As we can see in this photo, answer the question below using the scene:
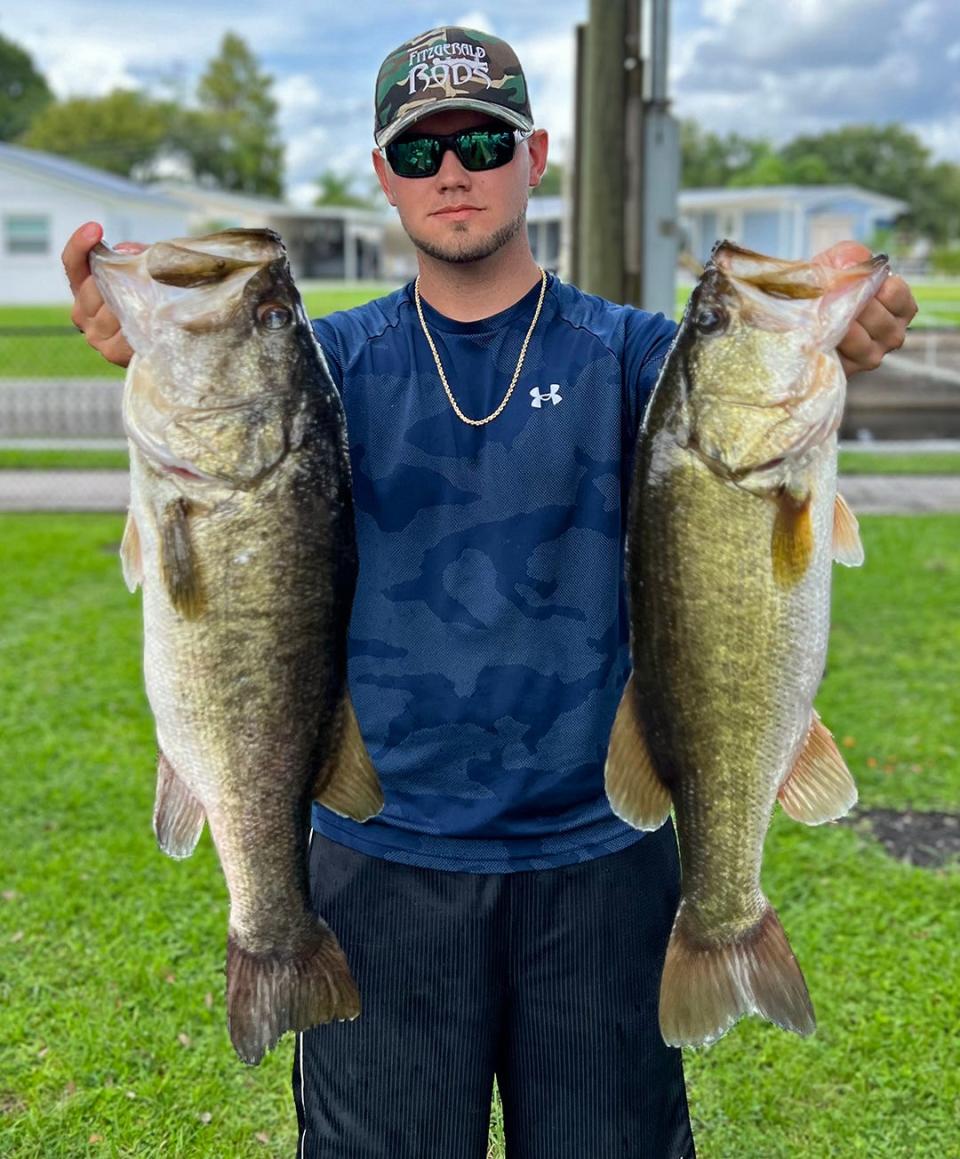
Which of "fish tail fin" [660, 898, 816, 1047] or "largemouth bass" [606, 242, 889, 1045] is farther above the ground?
"largemouth bass" [606, 242, 889, 1045]

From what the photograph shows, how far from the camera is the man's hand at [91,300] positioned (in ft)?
6.80

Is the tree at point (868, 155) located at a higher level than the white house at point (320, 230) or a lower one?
higher

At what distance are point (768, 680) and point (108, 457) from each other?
12.1 m

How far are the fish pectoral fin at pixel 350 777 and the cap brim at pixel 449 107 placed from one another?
41.5 inches

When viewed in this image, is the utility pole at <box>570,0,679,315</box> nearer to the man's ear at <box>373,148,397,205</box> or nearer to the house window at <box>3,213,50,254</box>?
the man's ear at <box>373,148,397,205</box>

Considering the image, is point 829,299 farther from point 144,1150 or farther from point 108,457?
point 108,457

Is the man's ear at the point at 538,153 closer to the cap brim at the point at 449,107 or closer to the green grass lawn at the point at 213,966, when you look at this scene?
the cap brim at the point at 449,107

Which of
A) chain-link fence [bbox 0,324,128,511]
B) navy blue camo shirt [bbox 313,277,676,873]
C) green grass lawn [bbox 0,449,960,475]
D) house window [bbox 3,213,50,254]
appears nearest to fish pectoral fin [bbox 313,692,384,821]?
navy blue camo shirt [bbox 313,277,676,873]

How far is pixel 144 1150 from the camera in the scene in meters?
3.31

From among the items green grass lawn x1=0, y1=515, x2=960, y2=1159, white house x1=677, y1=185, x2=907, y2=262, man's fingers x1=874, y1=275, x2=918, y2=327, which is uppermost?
white house x1=677, y1=185, x2=907, y2=262

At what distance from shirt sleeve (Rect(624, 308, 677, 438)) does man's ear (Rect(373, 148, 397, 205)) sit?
0.53 m

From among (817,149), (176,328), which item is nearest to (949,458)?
(176,328)

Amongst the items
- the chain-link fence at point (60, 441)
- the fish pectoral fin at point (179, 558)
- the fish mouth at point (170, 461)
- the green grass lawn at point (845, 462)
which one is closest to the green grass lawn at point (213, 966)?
the fish pectoral fin at point (179, 558)

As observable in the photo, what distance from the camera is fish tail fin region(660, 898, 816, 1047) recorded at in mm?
2203
